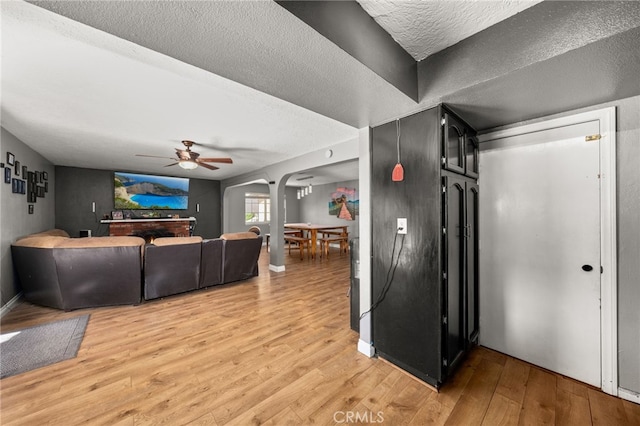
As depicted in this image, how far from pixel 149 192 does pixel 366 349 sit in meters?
6.60

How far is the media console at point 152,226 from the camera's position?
19.1 feet

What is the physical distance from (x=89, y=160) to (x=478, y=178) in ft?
22.1

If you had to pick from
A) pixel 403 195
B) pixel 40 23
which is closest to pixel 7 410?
pixel 40 23

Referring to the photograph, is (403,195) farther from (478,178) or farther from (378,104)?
(478,178)

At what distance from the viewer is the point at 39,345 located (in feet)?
7.32

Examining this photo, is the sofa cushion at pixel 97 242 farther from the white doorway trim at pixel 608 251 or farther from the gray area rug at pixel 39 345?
the white doorway trim at pixel 608 251

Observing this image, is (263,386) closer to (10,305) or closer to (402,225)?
(402,225)

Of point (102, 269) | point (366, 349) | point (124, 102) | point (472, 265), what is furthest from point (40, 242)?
point (472, 265)

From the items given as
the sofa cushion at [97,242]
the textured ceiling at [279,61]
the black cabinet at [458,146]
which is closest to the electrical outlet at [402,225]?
the black cabinet at [458,146]

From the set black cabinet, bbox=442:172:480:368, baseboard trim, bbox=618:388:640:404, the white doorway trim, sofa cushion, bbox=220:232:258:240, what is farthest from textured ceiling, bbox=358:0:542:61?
sofa cushion, bbox=220:232:258:240

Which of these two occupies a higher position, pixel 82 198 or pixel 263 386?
pixel 82 198

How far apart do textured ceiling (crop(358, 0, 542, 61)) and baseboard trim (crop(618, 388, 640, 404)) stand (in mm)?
2483

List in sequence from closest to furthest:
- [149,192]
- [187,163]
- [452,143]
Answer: [452,143], [187,163], [149,192]

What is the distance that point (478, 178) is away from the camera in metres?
2.25
